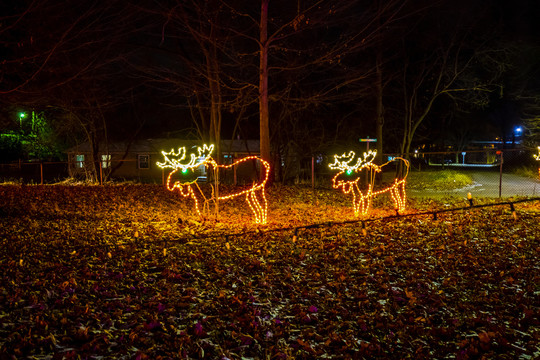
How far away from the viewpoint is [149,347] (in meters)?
3.65

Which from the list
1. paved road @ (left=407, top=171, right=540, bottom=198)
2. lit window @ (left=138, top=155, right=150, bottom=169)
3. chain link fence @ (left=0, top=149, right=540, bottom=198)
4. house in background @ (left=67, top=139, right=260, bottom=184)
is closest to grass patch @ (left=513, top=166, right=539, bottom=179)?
chain link fence @ (left=0, top=149, right=540, bottom=198)

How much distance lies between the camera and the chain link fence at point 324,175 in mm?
17334

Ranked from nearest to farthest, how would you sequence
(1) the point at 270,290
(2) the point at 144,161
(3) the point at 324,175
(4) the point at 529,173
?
(1) the point at 270,290 → (4) the point at 529,173 → (3) the point at 324,175 → (2) the point at 144,161

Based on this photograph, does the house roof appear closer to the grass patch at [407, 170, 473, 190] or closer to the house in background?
the house in background

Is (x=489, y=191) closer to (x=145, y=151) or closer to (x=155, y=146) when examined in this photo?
(x=155, y=146)

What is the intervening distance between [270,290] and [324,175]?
23730mm

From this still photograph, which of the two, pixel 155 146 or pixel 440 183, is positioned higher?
pixel 155 146

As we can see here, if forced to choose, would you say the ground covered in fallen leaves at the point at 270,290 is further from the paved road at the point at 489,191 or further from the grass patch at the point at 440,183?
the grass patch at the point at 440,183

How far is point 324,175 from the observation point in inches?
1121

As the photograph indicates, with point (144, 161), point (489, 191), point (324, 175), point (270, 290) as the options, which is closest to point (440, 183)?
point (489, 191)

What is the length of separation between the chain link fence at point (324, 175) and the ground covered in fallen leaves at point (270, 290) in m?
8.07

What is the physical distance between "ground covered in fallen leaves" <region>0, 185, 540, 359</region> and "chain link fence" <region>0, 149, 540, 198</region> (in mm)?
8068

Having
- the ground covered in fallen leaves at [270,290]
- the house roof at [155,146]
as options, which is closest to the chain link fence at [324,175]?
the house roof at [155,146]

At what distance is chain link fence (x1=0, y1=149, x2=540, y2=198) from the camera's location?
1733cm
